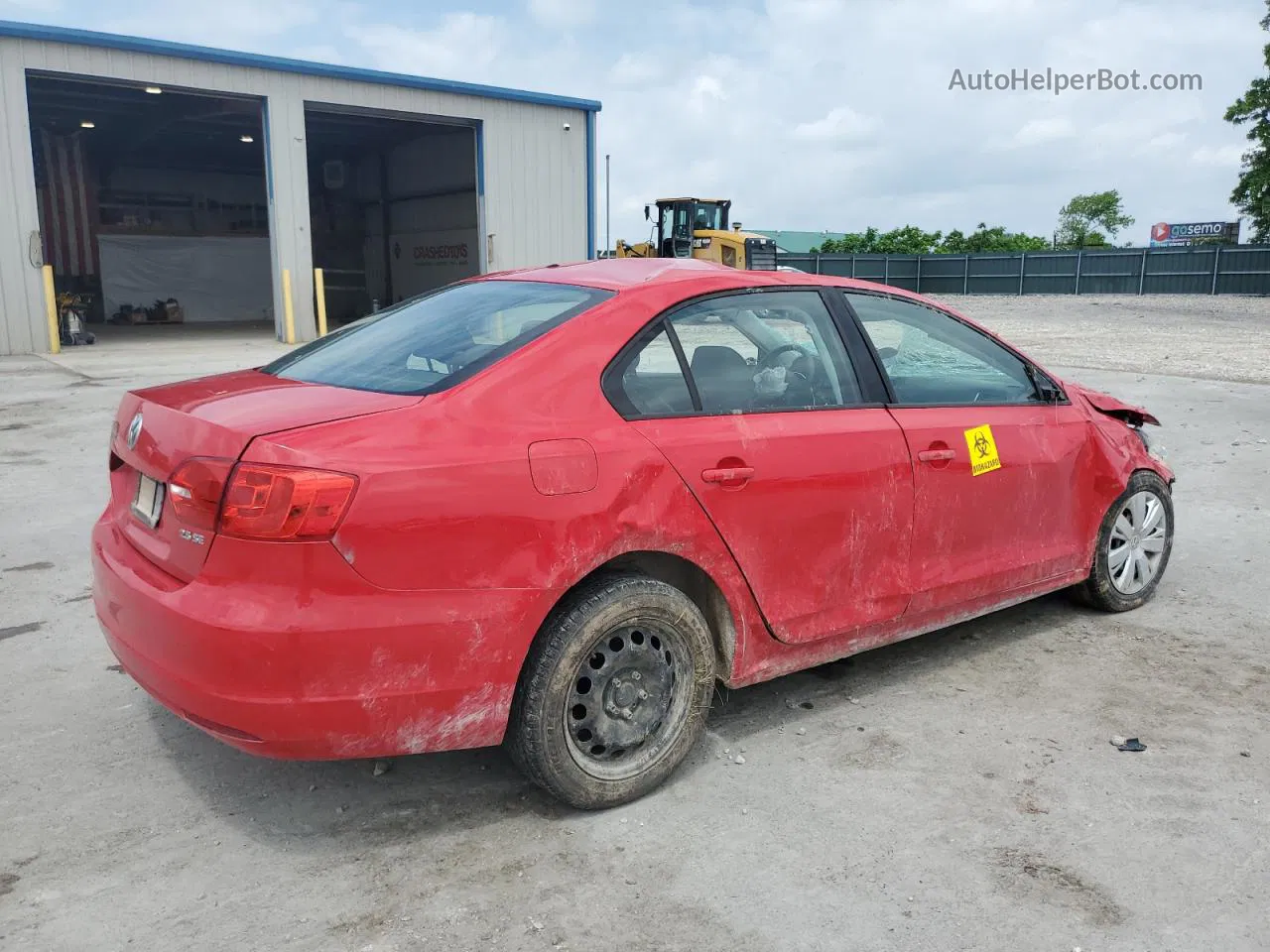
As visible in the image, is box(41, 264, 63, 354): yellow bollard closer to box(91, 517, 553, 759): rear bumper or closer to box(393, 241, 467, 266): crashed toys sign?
box(393, 241, 467, 266): crashed toys sign

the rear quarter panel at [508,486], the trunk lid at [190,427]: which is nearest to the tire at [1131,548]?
the rear quarter panel at [508,486]

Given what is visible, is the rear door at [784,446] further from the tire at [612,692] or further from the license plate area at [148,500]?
the license plate area at [148,500]

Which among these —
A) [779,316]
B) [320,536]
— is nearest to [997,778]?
[779,316]

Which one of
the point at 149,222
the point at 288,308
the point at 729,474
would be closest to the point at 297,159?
the point at 288,308

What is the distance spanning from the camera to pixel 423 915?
8.34 ft

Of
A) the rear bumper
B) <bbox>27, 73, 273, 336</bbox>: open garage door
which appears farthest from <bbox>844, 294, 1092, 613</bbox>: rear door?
<bbox>27, 73, 273, 336</bbox>: open garage door

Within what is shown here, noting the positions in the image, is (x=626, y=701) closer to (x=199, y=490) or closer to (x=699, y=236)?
(x=199, y=490)

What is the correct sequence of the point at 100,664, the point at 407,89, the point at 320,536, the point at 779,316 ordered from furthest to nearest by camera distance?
the point at 407,89
the point at 100,664
the point at 779,316
the point at 320,536

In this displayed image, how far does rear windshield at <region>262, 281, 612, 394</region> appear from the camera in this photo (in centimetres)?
306

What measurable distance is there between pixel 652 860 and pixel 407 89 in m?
23.7

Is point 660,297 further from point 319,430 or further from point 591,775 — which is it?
point 591,775

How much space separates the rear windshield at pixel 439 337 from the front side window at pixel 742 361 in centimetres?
27

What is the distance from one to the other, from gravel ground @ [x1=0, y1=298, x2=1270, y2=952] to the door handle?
0.94 metres

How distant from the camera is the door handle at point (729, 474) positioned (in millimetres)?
3139
